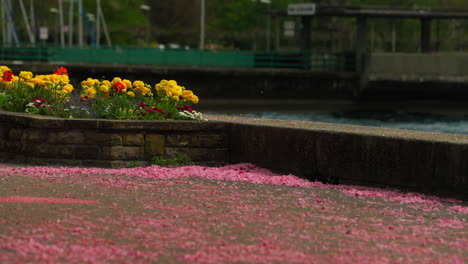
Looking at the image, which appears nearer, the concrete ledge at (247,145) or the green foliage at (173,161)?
the concrete ledge at (247,145)

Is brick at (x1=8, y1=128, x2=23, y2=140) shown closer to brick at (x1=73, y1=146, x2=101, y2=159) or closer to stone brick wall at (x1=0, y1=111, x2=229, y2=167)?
stone brick wall at (x1=0, y1=111, x2=229, y2=167)

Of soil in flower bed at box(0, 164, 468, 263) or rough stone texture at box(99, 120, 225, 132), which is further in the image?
rough stone texture at box(99, 120, 225, 132)

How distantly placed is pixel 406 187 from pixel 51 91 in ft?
17.7

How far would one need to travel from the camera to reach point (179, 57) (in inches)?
2019

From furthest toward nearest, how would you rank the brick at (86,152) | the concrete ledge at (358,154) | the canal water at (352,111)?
the canal water at (352,111)
the brick at (86,152)
the concrete ledge at (358,154)

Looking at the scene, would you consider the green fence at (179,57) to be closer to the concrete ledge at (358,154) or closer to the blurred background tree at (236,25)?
the blurred background tree at (236,25)

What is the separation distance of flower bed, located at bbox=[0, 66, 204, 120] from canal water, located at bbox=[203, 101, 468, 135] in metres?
32.2

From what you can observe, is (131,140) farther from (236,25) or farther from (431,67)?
(236,25)

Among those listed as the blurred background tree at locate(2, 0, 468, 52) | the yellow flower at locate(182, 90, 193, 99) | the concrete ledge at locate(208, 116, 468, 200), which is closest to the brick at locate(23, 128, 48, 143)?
the yellow flower at locate(182, 90, 193, 99)

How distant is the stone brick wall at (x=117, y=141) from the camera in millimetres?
11852

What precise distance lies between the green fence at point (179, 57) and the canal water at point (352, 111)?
2336mm

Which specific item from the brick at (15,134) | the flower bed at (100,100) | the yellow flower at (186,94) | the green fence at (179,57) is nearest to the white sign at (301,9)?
the green fence at (179,57)

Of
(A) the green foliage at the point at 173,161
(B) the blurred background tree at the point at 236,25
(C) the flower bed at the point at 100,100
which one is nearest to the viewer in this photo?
(A) the green foliage at the point at 173,161

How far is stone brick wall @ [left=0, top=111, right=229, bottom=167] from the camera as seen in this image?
38.9 feet
